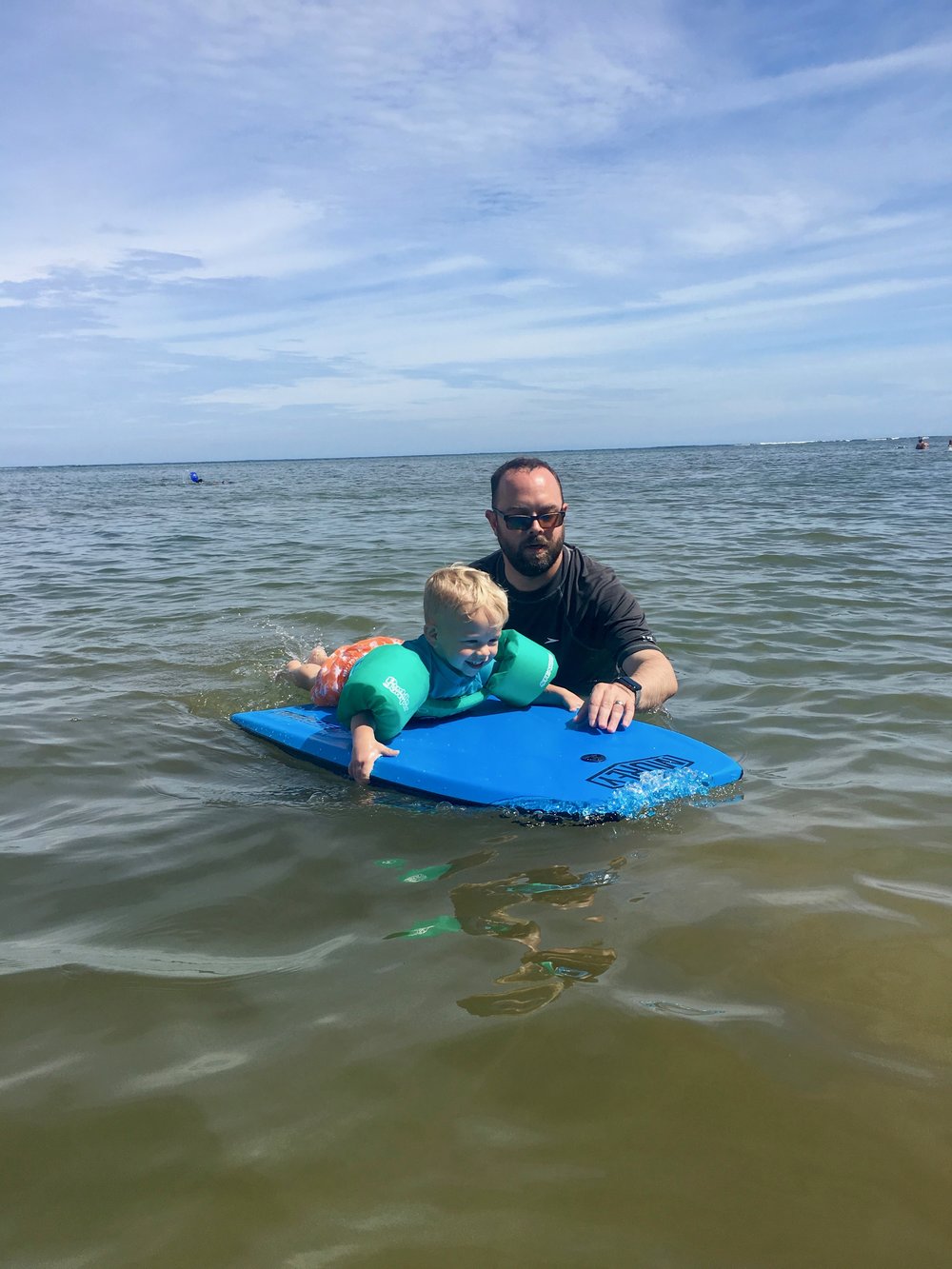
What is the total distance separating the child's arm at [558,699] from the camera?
188 inches

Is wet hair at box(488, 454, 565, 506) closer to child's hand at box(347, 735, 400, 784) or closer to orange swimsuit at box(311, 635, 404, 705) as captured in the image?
orange swimsuit at box(311, 635, 404, 705)

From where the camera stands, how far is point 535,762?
398 cm

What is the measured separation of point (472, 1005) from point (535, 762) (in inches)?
65.0

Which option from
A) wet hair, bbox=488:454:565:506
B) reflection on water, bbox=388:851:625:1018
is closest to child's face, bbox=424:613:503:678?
wet hair, bbox=488:454:565:506

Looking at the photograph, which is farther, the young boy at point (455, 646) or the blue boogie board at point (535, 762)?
the young boy at point (455, 646)

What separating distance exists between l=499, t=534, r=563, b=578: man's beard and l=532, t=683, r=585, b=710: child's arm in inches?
25.3

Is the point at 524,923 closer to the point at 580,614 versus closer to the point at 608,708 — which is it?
the point at 608,708

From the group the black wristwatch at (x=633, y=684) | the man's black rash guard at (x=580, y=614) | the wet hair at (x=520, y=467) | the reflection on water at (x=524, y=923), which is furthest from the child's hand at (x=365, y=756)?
the wet hair at (x=520, y=467)

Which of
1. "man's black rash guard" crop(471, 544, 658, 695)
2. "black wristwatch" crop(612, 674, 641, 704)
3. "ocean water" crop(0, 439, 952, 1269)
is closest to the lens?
"ocean water" crop(0, 439, 952, 1269)

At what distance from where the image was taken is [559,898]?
302 cm

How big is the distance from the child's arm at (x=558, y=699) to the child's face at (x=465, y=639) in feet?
1.67

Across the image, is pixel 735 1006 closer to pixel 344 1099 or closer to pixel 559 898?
pixel 559 898

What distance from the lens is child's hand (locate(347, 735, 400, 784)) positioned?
3988 mm

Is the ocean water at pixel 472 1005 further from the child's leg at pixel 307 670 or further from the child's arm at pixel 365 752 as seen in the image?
the child's leg at pixel 307 670
